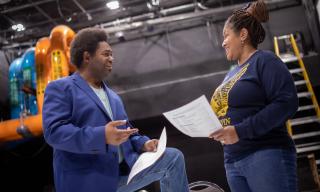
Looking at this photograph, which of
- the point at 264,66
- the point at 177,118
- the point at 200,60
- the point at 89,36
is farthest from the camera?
the point at 200,60

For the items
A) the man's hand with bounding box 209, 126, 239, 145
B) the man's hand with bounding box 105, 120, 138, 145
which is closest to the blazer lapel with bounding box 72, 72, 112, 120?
the man's hand with bounding box 105, 120, 138, 145

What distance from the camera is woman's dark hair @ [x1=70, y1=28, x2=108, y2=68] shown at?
1.96 m

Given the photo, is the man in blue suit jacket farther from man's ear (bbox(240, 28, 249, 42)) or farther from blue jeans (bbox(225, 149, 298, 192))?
man's ear (bbox(240, 28, 249, 42))

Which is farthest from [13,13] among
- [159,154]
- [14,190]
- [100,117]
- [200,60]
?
[159,154]

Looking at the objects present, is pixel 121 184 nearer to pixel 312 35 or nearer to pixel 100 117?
pixel 100 117

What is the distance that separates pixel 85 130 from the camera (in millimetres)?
1602

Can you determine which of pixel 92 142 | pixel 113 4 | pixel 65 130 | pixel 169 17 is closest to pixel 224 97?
pixel 92 142

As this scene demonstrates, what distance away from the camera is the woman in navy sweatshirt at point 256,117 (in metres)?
1.54

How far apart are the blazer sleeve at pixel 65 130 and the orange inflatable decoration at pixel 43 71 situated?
8.99ft

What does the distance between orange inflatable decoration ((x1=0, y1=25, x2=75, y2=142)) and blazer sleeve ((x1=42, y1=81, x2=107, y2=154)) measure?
2.74m

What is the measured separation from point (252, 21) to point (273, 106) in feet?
1.83

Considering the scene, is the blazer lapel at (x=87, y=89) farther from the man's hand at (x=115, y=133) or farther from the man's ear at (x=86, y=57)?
the man's hand at (x=115, y=133)

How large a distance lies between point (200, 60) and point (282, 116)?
14.3 ft

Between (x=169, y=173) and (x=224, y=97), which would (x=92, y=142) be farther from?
(x=224, y=97)
